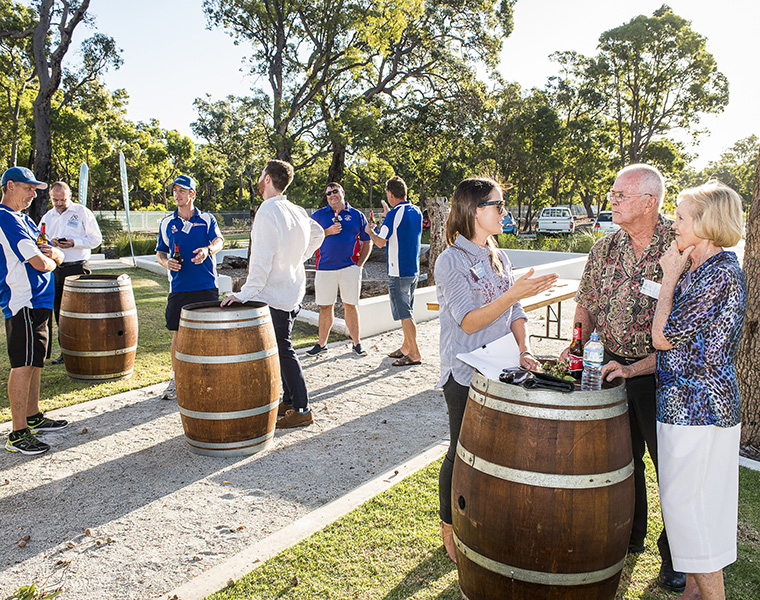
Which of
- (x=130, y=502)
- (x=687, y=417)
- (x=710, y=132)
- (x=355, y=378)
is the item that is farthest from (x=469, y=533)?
(x=710, y=132)

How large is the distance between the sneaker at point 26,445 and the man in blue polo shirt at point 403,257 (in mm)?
3937

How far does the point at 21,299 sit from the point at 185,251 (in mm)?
1555

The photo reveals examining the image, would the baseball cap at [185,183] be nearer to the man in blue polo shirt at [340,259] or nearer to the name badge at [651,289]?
the man in blue polo shirt at [340,259]

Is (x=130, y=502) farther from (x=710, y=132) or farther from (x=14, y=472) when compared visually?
(x=710, y=132)

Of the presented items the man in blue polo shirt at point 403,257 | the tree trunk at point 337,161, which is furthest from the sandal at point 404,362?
the tree trunk at point 337,161

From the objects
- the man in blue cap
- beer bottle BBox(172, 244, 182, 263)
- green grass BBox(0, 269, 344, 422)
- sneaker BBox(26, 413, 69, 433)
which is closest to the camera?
the man in blue cap

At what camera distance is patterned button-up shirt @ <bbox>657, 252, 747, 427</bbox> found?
2531 mm

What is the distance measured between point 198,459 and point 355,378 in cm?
249

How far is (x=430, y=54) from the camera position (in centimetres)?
2417

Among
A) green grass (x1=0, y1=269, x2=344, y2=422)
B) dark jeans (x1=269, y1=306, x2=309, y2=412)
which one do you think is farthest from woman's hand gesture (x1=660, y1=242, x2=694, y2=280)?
green grass (x1=0, y1=269, x2=344, y2=422)

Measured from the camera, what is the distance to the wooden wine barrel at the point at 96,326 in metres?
6.23

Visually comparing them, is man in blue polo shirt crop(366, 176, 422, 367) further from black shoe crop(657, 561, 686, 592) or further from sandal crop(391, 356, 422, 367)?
black shoe crop(657, 561, 686, 592)

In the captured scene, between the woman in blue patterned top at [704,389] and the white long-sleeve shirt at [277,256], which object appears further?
the white long-sleeve shirt at [277,256]

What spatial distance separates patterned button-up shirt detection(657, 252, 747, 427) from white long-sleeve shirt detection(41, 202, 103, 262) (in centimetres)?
683
